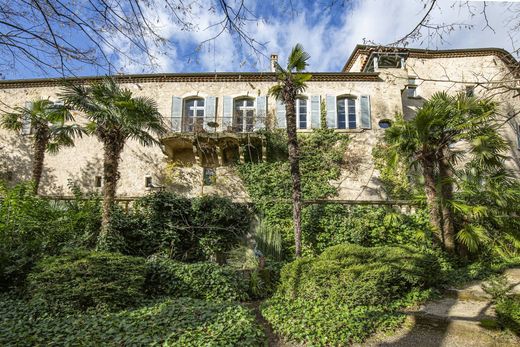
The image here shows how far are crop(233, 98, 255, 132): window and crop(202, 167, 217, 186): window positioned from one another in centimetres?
215

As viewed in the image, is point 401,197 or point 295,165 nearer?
point 295,165

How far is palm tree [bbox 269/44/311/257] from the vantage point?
9.80 metres

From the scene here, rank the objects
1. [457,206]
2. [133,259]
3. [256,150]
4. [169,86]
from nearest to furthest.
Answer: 1. [133,259]
2. [457,206]
3. [256,150]
4. [169,86]

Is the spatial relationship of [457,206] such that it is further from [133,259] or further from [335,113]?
[133,259]

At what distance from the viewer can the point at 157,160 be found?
14.9 metres

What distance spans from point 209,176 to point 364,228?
7.22 meters

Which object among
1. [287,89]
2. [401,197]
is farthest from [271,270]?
[401,197]

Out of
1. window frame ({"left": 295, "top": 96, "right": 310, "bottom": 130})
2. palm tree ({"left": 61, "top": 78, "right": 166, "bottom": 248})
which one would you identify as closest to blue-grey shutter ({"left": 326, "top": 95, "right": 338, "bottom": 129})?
window frame ({"left": 295, "top": 96, "right": 310, "bottom": 130})

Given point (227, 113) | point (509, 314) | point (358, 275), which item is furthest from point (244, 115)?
point (509, 314)

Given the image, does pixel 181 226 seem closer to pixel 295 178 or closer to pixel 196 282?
pixel 196 282

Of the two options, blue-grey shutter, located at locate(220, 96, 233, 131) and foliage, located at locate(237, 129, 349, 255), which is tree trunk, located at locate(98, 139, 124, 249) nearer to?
foliage, located at locate(237, 129, 349, 255)

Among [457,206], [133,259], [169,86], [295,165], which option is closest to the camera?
[133,259]

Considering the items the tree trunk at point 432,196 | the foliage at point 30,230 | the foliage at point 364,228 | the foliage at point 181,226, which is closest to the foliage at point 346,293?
the foliage at point 364,228

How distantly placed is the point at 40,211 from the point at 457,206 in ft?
38.2
